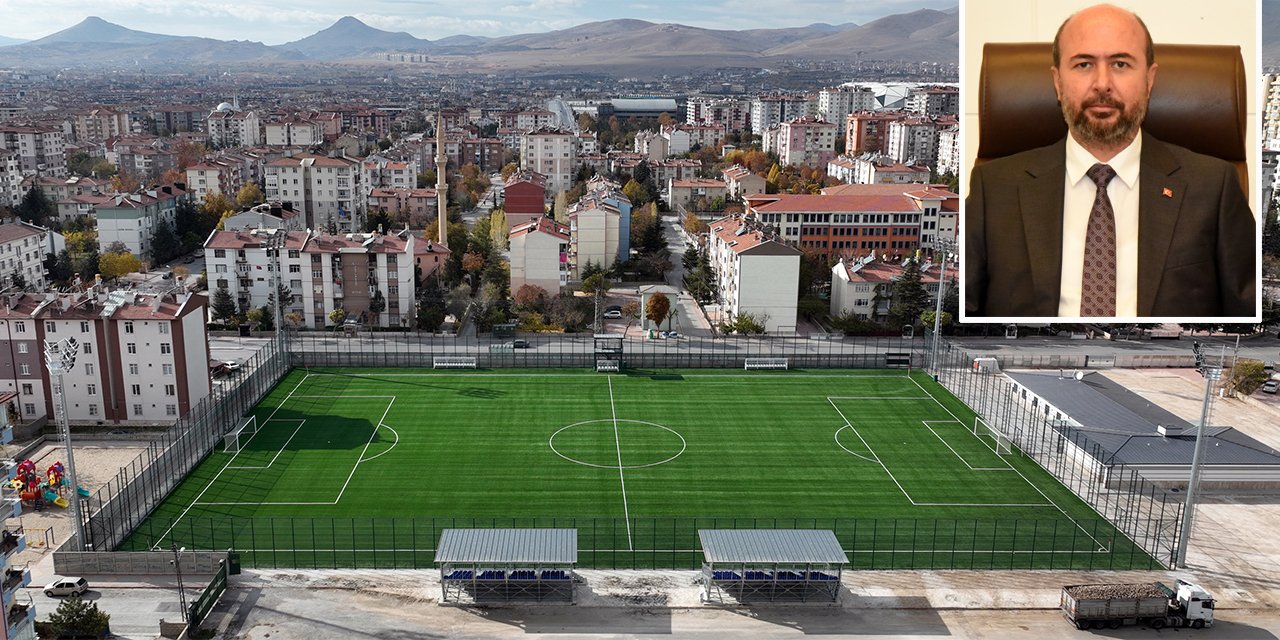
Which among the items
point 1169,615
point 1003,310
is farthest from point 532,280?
point 1003,310

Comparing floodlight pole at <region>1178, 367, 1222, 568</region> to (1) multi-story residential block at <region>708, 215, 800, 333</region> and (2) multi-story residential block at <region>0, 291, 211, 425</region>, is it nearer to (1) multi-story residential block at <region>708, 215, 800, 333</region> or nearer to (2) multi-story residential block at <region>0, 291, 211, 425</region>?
(1) multi-story residential block at <region>708, 215, 800, 333</region>

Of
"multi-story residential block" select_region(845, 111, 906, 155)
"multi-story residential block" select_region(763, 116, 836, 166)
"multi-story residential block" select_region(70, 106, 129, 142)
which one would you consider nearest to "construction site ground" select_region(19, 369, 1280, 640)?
"multi-story residential block" select_region(763, 116, 836, 166)

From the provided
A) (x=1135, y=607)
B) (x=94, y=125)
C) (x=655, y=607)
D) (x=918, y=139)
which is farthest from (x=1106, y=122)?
(x=94, y=125)

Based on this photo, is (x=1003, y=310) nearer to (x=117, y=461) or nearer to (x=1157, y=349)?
(x=117, y=461)

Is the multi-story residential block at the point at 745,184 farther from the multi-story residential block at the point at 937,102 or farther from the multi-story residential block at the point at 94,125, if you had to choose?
the multi-story residential block at the point at 94,125

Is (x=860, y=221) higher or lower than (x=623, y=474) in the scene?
higher

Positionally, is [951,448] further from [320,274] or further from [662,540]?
[320,274]
